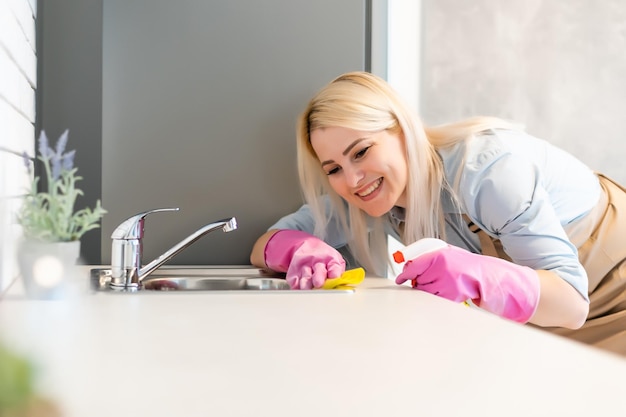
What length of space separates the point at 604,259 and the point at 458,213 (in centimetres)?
37

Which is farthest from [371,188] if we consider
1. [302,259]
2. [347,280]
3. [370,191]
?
[347,280]

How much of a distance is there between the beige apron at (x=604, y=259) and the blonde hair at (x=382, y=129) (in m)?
0.13

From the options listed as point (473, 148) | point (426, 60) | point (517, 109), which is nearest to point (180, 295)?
point (473, 148)

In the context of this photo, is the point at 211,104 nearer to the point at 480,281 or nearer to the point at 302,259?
the point at 302,259

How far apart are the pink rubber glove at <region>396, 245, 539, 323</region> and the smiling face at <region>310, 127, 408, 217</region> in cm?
29

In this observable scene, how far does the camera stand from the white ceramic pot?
965 millimetres

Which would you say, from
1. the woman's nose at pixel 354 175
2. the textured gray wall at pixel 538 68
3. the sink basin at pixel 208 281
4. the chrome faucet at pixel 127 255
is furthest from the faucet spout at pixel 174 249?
the textured gray wall at pixel 538 68

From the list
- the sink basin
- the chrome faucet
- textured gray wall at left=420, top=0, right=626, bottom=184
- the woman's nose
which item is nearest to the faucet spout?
the chrome faucet

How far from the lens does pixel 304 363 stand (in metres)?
0.61

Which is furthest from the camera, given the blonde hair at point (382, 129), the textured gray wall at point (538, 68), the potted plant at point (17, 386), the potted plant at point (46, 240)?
the textured gray wall at point (538, 68)

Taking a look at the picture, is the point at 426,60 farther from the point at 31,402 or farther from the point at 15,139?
the point at 31,402

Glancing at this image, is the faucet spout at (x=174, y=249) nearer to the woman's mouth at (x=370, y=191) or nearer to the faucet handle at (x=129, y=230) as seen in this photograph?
the faucet handle at (x=129, y=230)

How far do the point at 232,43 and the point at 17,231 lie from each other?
0.73m

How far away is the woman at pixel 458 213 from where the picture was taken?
1320mm
